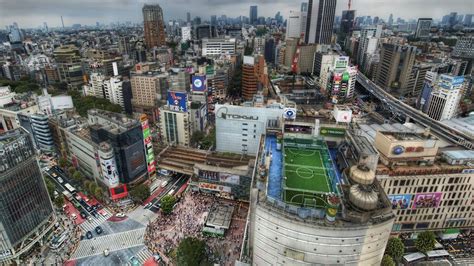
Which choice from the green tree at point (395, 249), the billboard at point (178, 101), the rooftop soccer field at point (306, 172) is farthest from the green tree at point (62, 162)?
the green tree at point (395, 249)

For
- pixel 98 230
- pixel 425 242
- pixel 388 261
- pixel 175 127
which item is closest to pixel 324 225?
pixel 388 261

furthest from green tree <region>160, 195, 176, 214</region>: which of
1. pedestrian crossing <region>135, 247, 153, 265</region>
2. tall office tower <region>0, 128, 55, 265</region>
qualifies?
tall office tower <region>0, 128, 55, 265</region>

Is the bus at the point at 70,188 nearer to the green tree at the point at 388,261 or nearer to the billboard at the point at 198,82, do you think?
the billboard at the point at 198,82

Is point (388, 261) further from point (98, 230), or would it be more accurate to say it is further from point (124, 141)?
point (124, 141)

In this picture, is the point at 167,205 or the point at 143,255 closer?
the point at 143,255

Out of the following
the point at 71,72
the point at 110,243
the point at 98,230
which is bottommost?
the point at 110,243

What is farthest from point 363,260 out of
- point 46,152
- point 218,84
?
point 218,84

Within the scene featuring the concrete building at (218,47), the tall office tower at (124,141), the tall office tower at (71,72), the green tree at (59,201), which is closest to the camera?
the tall office tower at (124,141)
